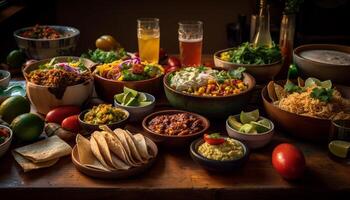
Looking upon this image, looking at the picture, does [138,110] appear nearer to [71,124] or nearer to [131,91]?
[131,91]

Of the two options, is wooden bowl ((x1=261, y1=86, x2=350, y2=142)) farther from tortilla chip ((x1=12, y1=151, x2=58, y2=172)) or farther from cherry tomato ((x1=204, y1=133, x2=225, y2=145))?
tortilla chip ((x1=12, y1=151, x2=58, y2=172))

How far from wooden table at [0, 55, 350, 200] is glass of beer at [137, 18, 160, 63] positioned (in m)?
1.13

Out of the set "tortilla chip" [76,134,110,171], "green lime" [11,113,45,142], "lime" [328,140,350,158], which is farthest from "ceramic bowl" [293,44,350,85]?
"green lime" [11,113,45,142]

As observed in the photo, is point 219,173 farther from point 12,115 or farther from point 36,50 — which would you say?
point 36,50

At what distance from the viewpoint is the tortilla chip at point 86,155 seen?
1.56 metres

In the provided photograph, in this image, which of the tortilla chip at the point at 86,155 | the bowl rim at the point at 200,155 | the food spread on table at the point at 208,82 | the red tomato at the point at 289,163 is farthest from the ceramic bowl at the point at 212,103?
the tortilla chip at the point at 86,155

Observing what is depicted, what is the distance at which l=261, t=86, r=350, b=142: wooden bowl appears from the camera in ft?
5.64

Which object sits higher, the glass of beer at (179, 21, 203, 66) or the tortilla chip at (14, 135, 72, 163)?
the glass of beer at (179, 21, 203, 66)

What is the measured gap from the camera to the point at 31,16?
4.09m

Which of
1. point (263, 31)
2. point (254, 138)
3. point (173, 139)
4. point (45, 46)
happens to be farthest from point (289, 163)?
point (45, 46)

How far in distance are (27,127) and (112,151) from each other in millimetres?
408

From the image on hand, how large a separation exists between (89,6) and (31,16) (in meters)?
0.80

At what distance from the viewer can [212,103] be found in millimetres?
1897

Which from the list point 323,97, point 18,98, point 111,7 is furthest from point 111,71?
point 111,7
